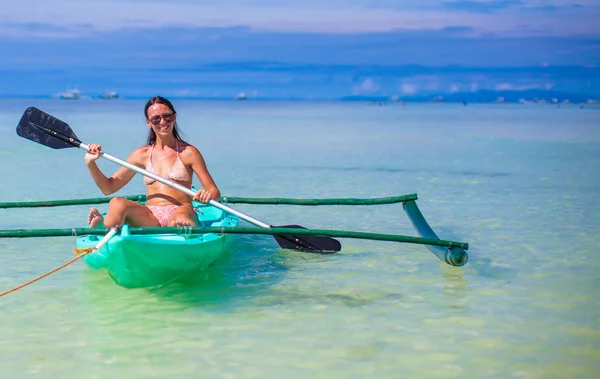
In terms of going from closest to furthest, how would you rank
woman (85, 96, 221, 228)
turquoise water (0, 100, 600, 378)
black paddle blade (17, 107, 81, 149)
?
turquoise water (0, 100, 600, 378) → woman (85, 96, 221, 228) → black paddle blade (17, 107, 81, 149)

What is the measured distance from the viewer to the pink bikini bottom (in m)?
5.82

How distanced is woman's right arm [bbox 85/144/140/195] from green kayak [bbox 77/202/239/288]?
1.46 feet

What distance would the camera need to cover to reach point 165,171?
19.5ft

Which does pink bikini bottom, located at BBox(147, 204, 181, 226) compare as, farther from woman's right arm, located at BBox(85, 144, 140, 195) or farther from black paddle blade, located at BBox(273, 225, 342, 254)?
black paddle blade, located at BBox(273, 225, 342, 254)

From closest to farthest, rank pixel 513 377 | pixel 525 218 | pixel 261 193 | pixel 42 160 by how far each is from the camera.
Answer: pixel 513 377, pixel 525 218, pixel 261 193, pixel 42 160

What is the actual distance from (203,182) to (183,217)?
327 mm

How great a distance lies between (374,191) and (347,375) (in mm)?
7452

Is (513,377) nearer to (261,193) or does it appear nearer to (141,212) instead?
(141,212)

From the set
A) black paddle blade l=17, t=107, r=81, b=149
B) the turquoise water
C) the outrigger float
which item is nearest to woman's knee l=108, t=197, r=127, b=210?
the outrigger float

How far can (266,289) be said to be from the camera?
5.90m

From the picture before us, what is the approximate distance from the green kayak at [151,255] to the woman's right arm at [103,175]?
44cm

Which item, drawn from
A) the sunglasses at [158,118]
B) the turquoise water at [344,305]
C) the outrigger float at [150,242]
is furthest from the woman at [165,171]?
the turquoise water at [344,305]

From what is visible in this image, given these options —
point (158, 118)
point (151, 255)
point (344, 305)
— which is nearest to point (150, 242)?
point (151, 255)

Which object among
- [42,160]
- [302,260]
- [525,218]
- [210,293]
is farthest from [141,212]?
[42,160]
